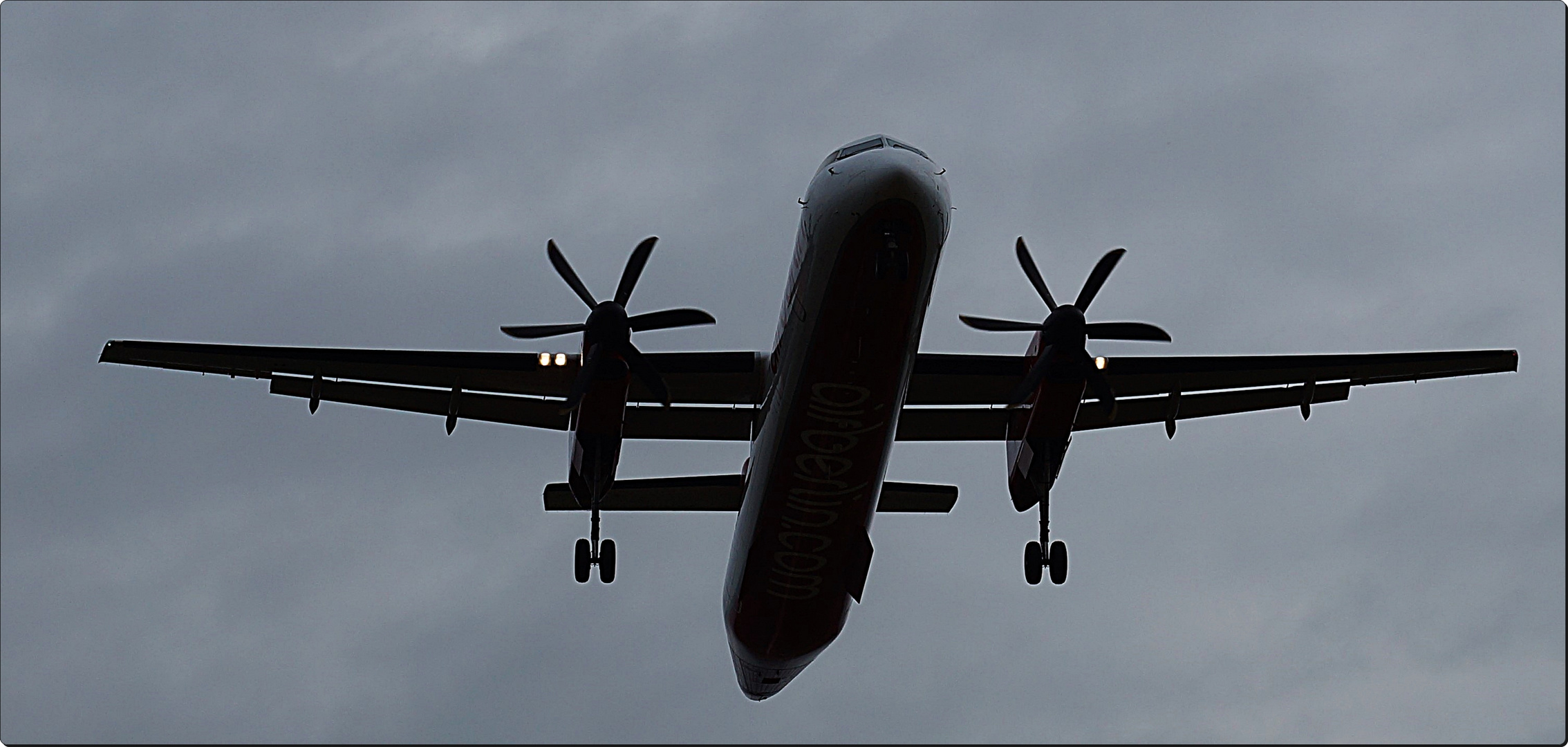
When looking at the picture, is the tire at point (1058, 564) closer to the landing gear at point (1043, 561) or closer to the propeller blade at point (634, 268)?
the landing gear at point (1043, 561)

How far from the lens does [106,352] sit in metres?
22.8

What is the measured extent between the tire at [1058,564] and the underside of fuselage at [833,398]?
381 cm

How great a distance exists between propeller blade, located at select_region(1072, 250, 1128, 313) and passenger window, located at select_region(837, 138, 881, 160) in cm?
457

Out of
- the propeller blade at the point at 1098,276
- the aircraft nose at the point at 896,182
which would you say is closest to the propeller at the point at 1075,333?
the propeller blade at the point at 1098,276

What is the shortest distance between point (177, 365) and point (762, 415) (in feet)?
30.6

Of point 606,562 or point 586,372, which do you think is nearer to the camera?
point 586,372

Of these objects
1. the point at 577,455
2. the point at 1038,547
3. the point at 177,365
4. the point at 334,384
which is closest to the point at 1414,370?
the point at 1038,547

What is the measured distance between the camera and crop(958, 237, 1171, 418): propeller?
22.2 metres

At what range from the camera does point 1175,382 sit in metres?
25.5

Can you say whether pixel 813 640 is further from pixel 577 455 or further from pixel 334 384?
pixel 334 384

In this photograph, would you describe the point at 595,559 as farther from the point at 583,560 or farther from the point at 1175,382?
the point at 1175,382

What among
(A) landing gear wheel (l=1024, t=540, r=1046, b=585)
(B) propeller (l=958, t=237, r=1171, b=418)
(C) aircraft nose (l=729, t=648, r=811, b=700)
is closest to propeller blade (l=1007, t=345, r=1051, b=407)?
(B) propeller (l=958, t=237, r=1171, b=418)

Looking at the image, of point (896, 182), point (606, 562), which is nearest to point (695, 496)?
point (606, 562)

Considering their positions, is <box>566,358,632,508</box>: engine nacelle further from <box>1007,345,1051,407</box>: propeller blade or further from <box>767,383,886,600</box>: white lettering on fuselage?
<box>1007,345,1051,407</box>: propeller blade
